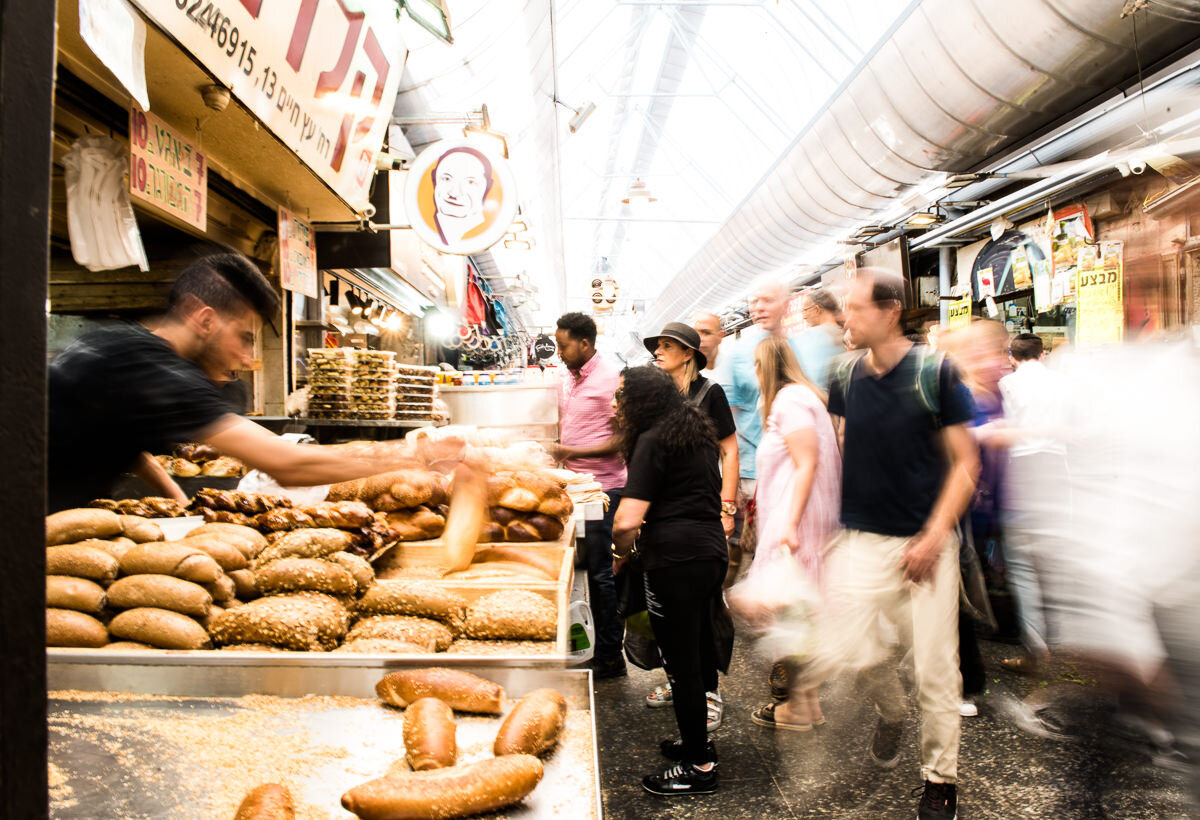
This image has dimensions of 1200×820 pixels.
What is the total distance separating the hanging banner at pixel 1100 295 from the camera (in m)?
5.00

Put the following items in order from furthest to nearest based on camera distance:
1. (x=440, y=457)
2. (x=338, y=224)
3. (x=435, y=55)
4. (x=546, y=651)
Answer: (x=435, y=55)
(x=338, y=224)
(x=546, y=651)
(x=440, y=457)

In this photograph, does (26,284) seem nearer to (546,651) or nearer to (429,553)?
(546,651)

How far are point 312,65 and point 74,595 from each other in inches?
149

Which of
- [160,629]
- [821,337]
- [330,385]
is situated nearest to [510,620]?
[160,629]

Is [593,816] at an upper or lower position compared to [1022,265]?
lower

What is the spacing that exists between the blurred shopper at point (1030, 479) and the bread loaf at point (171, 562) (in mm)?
4240

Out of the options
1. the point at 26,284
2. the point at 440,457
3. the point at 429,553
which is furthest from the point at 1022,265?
the point at 26,284

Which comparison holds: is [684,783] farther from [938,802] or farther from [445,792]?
[445,792]

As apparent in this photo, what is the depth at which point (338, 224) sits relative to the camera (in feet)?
23.3

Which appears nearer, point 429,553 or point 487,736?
point 487,736

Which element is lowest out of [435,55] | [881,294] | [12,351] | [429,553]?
[429,553]

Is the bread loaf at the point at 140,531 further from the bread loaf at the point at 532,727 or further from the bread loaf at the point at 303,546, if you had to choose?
the bread loaf at the point at 532,727

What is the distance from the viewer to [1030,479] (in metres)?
4.56

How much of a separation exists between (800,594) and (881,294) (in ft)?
4.57
